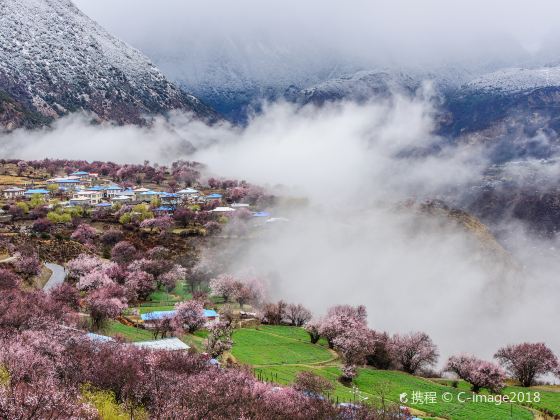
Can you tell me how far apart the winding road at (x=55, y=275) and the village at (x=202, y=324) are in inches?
9.5

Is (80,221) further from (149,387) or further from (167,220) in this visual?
(149,387)

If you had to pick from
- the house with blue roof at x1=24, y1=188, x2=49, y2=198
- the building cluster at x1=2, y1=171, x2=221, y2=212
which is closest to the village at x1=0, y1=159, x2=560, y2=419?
the house with blue roof at x1=24, y1=188, x2=49, y2=198

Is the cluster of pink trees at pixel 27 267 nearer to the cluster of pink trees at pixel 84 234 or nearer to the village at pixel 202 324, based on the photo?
the village at pixel 202 324

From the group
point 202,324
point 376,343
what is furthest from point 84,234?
point 376,343

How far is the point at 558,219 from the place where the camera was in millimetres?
199500

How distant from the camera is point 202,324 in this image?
169 ft

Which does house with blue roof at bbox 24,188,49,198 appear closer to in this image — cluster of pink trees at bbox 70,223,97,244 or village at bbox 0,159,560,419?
village at bbox 0,159,560,419

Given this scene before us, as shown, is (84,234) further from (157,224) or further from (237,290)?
(237,290)

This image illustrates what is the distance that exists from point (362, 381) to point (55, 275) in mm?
42520

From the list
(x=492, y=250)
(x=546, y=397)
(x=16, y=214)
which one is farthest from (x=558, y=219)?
(x=16, y=214)

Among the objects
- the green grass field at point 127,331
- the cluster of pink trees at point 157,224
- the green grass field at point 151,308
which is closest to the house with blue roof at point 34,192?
the cluster of pink trees at point 157,224

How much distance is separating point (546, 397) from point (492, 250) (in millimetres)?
103519

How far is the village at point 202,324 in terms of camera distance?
30.8m

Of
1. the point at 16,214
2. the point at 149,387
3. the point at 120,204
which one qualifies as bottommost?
the point at 149,387
